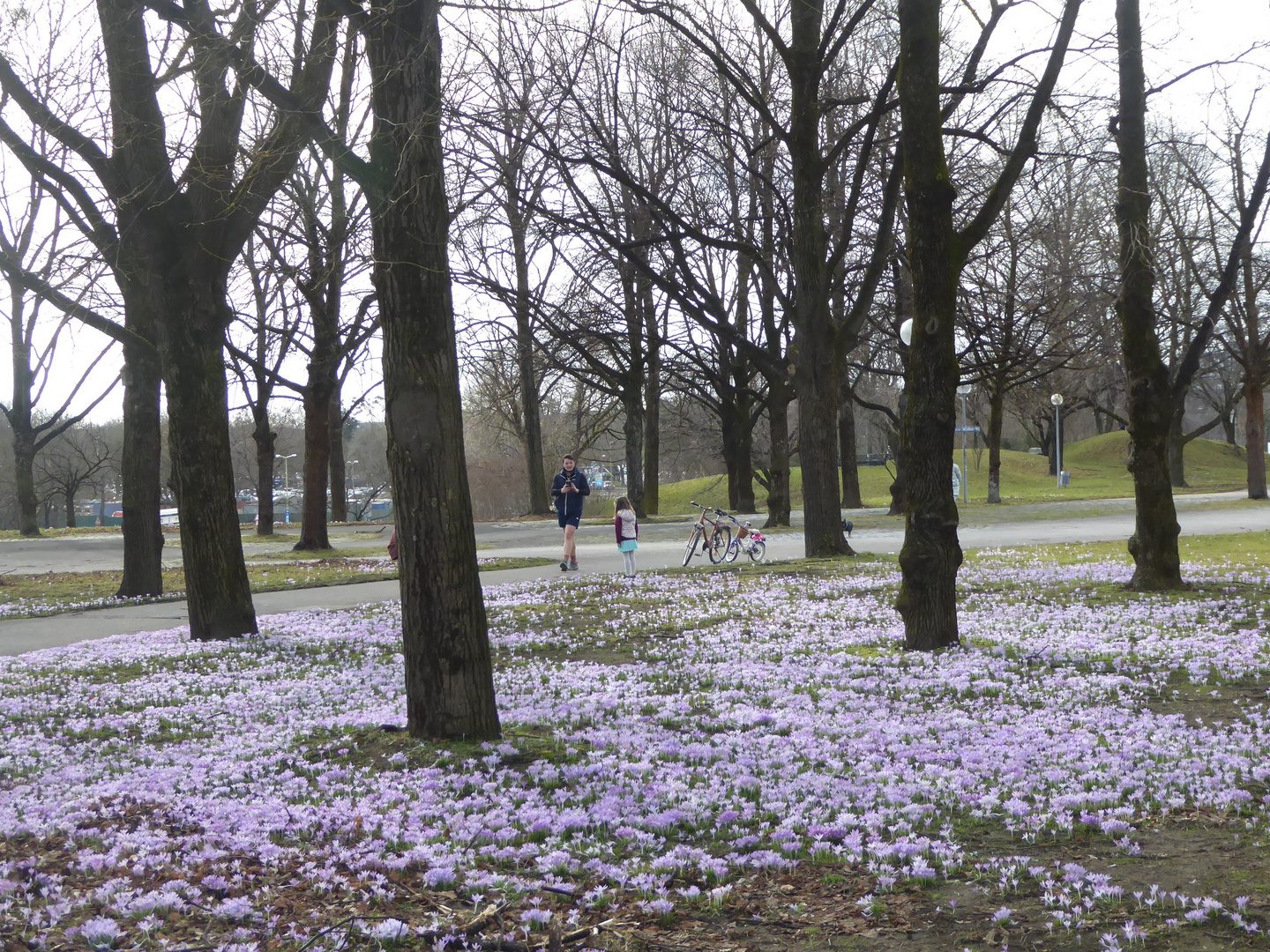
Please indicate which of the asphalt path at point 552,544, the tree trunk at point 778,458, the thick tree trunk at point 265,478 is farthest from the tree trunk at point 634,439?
the thick tree trunk at point 265,478

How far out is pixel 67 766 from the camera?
5.71 metres

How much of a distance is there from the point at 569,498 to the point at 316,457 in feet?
31.7

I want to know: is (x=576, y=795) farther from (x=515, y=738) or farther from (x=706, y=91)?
(x=706, y=91)

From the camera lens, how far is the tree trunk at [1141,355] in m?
11.1

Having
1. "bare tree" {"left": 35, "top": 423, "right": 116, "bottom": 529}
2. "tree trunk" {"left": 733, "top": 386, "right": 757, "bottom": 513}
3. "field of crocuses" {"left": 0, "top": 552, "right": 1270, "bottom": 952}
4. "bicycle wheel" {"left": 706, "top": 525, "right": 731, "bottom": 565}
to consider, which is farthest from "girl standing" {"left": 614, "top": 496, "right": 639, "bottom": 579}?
"bare tree" {"left": 35, "top": 423, "right": 116, "bottom": 529}

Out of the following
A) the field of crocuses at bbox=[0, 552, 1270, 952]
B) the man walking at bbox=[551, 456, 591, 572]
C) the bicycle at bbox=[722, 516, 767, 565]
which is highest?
the man walking at bbox=[551, 456, 591, 572]

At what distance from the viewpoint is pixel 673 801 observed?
15.4 feet

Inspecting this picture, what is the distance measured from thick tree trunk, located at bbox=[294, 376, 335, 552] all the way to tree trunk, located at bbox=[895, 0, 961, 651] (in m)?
18.2

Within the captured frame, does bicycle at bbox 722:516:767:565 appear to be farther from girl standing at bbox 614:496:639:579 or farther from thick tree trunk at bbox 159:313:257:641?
thick tree trunk at bbox 159:313:257:641

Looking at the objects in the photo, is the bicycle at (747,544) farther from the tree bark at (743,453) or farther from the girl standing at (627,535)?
the tree bark at (743,453)

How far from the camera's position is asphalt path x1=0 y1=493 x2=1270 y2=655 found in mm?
12688

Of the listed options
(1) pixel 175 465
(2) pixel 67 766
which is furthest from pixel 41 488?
(2) pixel 67 766

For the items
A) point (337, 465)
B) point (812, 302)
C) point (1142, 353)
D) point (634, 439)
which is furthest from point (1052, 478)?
point (1142, 353)

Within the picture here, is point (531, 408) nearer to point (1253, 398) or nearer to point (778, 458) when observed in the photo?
point (778, 458)
